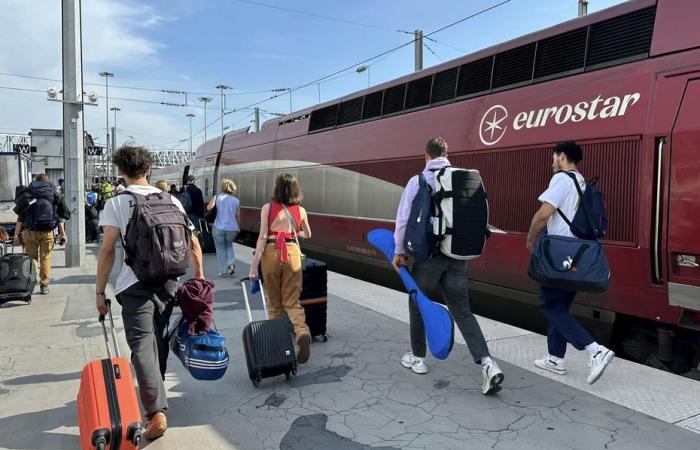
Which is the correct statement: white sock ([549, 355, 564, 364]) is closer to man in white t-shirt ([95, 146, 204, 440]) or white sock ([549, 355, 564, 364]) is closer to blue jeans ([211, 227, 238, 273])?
man in white t-shirt ([95, 146, 204, 440])

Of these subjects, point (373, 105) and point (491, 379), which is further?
point (373, 105)

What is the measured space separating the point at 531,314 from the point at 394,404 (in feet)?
9.74

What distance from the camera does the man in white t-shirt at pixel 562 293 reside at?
355 centimetres

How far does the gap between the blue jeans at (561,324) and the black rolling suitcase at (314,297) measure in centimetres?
187

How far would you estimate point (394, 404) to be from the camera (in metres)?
3.35

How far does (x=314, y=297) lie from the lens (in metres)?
4.60

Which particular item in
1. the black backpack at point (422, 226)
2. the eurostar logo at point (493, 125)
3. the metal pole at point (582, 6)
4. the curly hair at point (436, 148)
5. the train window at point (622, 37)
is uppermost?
the metal pole at point (582, 6)

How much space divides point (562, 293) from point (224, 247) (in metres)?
5.59

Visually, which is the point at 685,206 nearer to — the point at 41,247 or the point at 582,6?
the point at 41,247

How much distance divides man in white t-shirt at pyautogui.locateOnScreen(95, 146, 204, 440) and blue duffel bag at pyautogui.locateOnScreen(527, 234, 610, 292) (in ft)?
7.92

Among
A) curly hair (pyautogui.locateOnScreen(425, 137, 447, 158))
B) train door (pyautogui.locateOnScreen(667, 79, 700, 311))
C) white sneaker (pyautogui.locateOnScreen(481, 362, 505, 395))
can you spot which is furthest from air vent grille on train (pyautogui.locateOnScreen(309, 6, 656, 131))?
white sneaker (pyautogui.locateOnScreen(481, 362, 505, 395))

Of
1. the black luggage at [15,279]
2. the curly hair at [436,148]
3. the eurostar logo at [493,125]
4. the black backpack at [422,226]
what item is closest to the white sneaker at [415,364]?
the black backpack at [422,226]

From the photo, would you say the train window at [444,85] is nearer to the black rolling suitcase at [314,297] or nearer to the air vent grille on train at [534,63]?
the air vent grille on train at [534,63]

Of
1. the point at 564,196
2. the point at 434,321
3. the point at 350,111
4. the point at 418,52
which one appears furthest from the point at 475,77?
the point at 418,52
